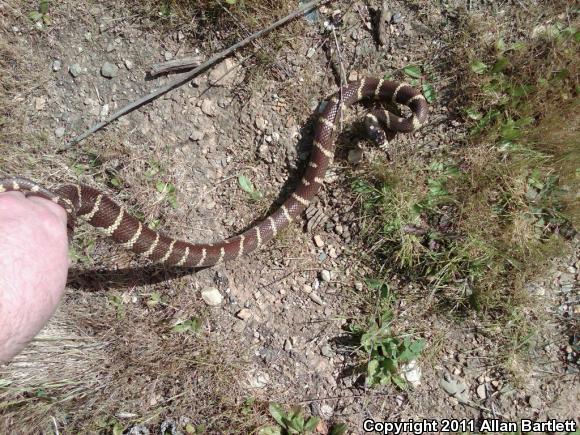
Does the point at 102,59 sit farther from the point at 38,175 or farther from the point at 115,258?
the point at 115,258

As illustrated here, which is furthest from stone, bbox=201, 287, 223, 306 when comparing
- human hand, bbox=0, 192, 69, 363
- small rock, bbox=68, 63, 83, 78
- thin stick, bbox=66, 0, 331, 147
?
small rock, bbox=68, 63, 83, 78

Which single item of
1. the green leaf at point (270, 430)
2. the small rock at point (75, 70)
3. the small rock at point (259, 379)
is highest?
the small rock at point (75, 70)

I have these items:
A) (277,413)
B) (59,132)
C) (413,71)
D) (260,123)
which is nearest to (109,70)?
(59,132)

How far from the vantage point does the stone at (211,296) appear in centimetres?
471

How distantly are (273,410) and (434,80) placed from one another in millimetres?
3781

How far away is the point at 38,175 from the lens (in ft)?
15.5

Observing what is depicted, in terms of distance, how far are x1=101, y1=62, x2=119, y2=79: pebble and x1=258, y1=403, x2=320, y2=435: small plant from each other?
3825 mm

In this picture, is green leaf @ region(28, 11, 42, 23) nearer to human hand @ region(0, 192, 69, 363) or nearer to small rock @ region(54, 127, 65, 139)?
small rock @ region(54, 127, 65, 139)

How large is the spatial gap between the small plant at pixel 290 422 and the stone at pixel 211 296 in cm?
117

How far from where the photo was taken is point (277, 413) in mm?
4328

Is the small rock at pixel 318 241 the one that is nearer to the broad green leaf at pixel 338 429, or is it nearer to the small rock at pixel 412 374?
the small rock at pixel 412 374

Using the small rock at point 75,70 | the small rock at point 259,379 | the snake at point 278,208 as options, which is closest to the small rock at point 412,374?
the small rock at point 259,379

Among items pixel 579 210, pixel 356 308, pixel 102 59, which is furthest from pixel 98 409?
pixel 579 210

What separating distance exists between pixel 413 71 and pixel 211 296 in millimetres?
3230
